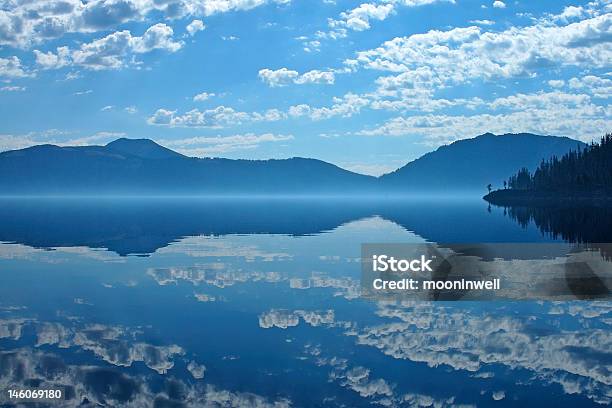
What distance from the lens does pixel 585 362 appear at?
→ 20.5m

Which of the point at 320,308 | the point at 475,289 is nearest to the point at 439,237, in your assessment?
the point at 475,289

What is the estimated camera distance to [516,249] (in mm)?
57906

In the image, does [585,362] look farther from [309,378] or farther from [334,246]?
[334,246]

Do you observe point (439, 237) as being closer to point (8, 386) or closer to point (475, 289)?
point (475, 289)

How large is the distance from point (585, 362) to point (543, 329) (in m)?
4.73

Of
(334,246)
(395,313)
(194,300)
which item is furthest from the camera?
(334,246)

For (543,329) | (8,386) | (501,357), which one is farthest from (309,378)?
(543,329)

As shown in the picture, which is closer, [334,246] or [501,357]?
[501,357]

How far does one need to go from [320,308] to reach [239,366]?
9798mm

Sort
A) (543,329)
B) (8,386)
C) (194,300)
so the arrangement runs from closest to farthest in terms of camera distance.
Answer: (8,386) → (543,329) → (194,300)

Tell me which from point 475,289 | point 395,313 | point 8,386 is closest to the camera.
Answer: point 8,386

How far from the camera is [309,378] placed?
19031 millimetres

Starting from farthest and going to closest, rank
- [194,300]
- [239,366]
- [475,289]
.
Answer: [475,289], [194,300], [239,366]

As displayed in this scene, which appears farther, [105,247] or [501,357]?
[105,247]
